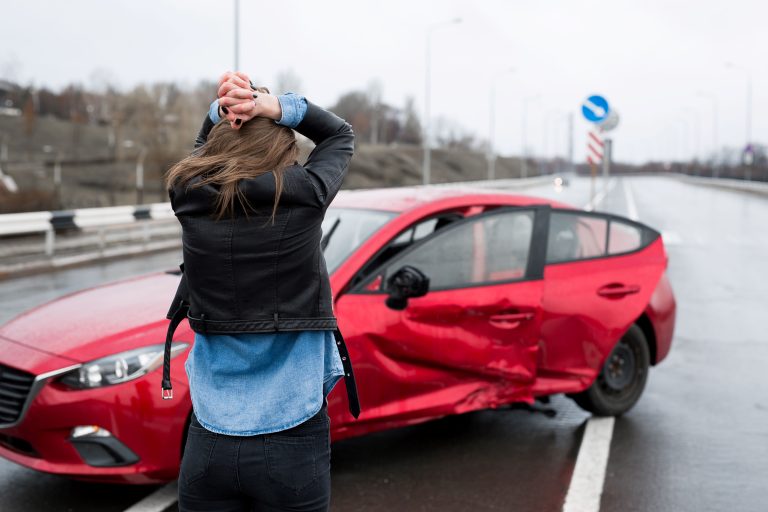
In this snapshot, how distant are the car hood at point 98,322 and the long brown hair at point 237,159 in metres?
1.98

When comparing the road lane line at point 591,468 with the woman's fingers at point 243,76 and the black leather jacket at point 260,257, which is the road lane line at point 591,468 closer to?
the black leather jacket at point 260,257

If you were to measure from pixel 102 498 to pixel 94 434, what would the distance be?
1.98ft

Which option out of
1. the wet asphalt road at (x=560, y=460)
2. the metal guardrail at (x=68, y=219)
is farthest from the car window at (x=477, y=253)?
the metal guardrail at (x=68, y=219)

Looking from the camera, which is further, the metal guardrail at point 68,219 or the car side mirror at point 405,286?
the metal guardrail at point 68,219

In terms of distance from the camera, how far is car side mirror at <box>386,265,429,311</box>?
4.15 m

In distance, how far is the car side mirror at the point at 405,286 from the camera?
4.15 m

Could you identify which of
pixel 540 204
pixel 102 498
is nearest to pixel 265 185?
pixel 102 498

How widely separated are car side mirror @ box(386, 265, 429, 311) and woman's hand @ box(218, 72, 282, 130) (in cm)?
218

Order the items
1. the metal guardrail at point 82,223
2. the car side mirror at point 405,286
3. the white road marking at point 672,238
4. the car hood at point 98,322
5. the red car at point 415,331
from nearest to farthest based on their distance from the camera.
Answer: the red car at point 415,331 < the car hood at point 98,322 < the car side mirror at point 405,286 < the metal guardrail at point 82,223 < the white road marking at point 672,238

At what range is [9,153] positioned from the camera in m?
110

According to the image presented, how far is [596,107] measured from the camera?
17672 mm

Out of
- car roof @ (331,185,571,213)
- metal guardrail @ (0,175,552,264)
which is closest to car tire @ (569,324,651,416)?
car roof @ (331,185,571,213)

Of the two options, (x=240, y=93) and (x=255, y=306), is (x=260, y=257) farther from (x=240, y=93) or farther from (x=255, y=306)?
(x=240, y=93)

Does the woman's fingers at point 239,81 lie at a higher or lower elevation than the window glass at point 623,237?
higher
